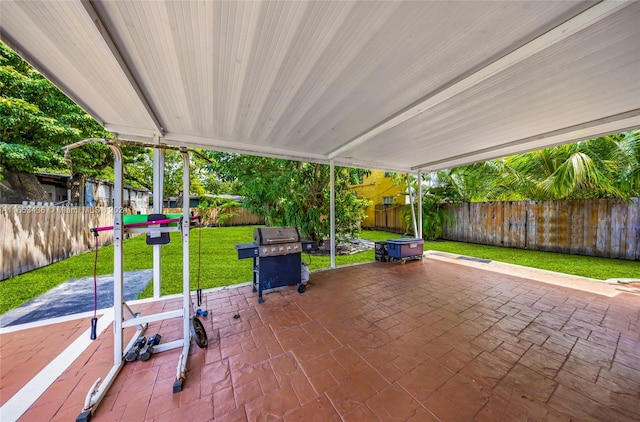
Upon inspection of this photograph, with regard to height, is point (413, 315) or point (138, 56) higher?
point (138, 56)

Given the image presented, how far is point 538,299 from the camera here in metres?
3.35

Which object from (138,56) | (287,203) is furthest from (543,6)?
(287,203)

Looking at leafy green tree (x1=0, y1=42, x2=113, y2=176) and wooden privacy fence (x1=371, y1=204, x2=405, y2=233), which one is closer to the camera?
leafy green tree (x1=0, y1=42, x2=113, y2=176)

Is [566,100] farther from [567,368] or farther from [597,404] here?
[597,404]

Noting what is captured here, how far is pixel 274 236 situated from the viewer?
3273mm

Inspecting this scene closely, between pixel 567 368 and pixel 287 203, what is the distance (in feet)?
18.7

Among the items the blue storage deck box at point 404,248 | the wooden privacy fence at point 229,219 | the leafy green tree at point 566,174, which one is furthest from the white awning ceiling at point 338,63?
the wooden privacy fence at point 229,219

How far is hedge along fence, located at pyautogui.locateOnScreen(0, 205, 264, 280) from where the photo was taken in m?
3.96

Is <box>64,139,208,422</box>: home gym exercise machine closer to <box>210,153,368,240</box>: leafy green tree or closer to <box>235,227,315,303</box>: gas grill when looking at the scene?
<box>235,227,315,303</box>: gas grill

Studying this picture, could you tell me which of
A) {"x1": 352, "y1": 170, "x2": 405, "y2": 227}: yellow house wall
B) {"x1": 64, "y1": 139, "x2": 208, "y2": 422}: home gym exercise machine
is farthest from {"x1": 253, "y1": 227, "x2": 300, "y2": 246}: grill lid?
{"x1": 352, "y1": 170, "x2": 405, "y2": 227}: yellow house wall

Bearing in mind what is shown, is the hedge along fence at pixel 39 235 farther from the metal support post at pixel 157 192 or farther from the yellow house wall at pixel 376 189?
the yellow house wall at pixel 376 189

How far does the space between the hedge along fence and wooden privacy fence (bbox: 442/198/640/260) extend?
12804 millimetres

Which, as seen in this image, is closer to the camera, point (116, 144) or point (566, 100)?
point (116, 144)

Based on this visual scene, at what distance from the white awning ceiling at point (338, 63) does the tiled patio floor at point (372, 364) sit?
264cm
